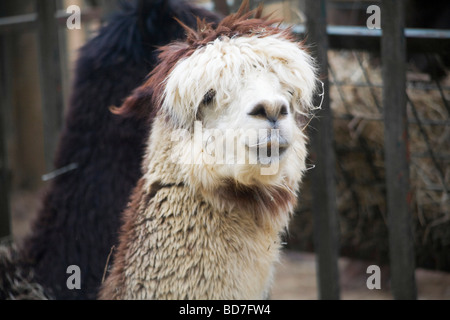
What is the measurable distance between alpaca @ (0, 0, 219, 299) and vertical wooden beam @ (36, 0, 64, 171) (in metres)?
0.54

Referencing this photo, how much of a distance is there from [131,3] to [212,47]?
3.49 ft

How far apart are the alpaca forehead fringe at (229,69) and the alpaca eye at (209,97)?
0.07ft

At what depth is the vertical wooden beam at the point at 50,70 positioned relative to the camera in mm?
3023

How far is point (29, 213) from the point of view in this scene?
6582 millimetres

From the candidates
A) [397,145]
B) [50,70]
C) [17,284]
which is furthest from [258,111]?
[50,70]

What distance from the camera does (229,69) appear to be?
1.61m

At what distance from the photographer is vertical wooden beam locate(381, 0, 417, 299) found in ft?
7.75

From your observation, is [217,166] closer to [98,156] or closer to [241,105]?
[241,105]

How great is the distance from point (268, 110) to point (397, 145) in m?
1.08

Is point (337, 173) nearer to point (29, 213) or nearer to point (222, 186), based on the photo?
point (222, 186)

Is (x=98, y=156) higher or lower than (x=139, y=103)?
lower

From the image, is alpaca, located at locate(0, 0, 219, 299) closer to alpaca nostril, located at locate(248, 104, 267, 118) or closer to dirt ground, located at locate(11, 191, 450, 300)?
alpaca nostril, located at locate(248, 104, 267, 118)

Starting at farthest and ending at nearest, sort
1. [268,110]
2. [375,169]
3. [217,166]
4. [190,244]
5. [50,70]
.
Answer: [375,169]
[50,70]
[190,244]
[217,166]
[268,110]
